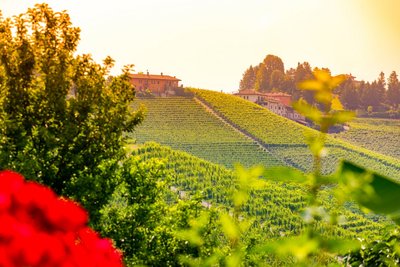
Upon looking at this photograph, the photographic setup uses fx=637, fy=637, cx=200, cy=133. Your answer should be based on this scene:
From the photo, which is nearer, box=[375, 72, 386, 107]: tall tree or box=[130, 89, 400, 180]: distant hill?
box=[130, 89, 400, 180]: distant hill

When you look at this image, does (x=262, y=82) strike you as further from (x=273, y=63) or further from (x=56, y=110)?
(x=56, y=110)

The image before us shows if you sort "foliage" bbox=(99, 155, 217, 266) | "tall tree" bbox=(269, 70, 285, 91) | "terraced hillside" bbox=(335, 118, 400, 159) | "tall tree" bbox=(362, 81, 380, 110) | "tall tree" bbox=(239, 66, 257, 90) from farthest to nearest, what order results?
"tall tree" bbox=(239, 66, 257, 90)
"tall tree" bbox=(362, 81, 380, 110)
"tall tree" bbox=(269, 70, 285, 91)
"terraced hillside" bbox=(335, 118, 400, 159)
"foliage" bbox=(99, 155, 217, 266)

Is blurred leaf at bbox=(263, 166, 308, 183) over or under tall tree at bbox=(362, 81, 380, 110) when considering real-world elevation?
over

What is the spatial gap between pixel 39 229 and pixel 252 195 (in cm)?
5109

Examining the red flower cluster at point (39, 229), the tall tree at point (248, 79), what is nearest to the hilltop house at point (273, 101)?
the tall tree at point (248, 79)

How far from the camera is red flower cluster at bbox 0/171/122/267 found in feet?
2.65

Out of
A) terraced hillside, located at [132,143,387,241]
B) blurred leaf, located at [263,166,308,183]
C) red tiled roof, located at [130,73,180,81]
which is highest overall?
blurred leaf, located at [263,166,308,183]

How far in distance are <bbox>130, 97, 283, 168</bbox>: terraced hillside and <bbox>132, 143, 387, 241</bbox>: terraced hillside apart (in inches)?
387

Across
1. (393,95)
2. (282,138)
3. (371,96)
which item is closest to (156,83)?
(282,138)

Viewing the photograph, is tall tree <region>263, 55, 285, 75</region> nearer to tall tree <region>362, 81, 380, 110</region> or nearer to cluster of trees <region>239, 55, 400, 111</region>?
cluster of trees <region>239, 55, 400, 111</region>

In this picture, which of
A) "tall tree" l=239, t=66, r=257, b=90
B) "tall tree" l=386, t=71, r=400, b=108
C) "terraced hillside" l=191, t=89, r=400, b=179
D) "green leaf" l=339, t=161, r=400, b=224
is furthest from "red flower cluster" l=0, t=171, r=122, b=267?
"tall tree" l=239, t=66, r=257, b=90

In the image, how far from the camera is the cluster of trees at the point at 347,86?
112m

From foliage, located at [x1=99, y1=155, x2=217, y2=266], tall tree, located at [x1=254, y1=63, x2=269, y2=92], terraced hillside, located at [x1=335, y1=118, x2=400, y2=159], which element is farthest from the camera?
tall tree, located at [x1=254, y1=63, x2=269, y2=92]

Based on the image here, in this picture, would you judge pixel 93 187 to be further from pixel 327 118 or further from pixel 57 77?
pixel 327 118
